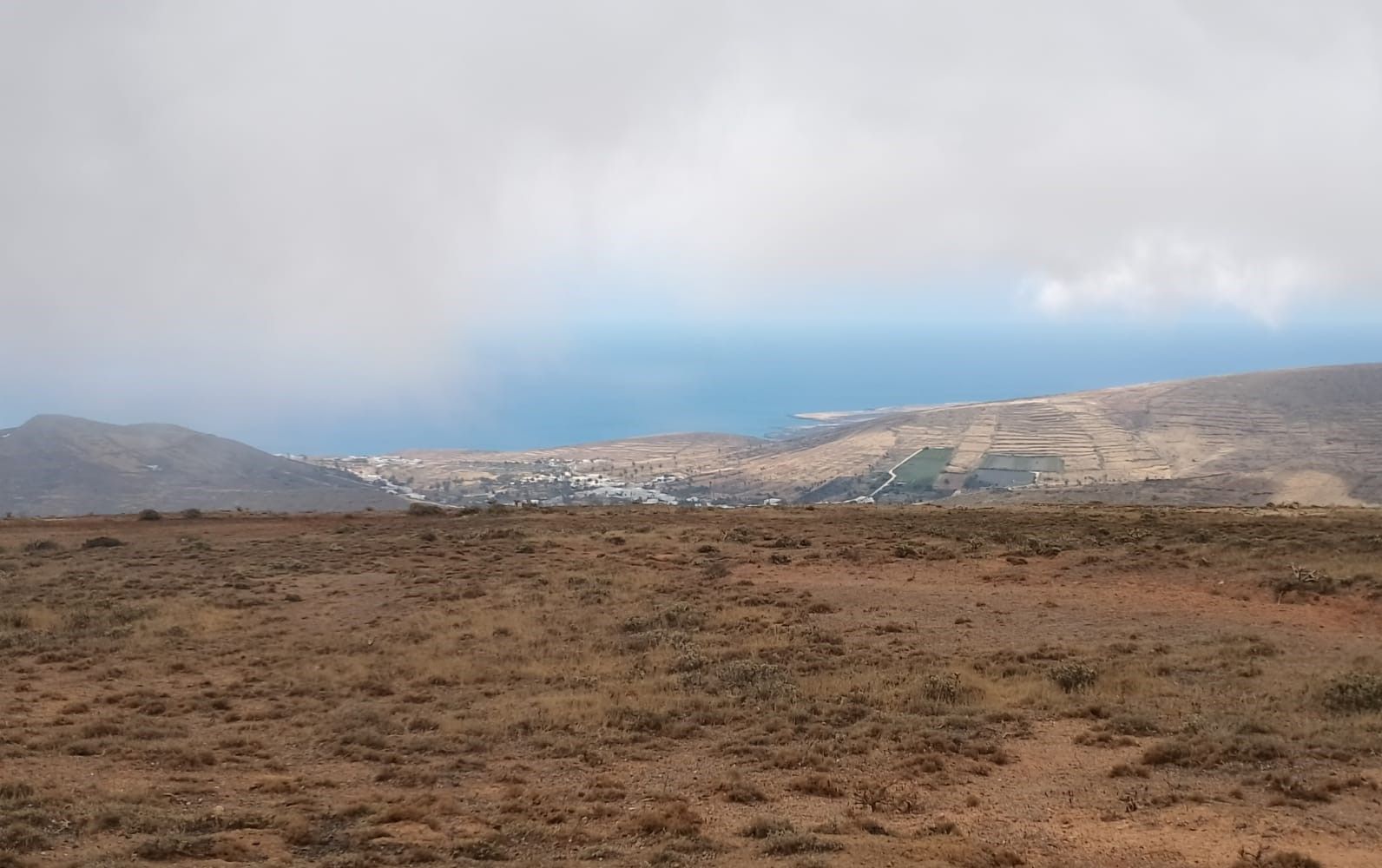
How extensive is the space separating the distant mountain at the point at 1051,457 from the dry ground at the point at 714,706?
116ft

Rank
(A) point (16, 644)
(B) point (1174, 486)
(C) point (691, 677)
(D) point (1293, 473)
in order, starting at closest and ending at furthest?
1. (C) point (691, 677)
2. (A) point (16, 644)
3. (B) point (1174, 486)
4. (D) point (1293, 473)

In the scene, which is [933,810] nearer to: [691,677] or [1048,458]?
[691,677]

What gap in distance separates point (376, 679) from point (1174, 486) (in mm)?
51019

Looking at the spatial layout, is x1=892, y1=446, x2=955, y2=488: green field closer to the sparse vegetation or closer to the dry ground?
the dry ground

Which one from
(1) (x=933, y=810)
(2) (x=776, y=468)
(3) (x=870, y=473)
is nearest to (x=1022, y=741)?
(1) (x=933, y=810)

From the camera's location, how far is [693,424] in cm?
16700

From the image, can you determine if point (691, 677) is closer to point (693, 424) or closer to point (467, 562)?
point (467, 562)

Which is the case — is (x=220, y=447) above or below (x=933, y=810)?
above

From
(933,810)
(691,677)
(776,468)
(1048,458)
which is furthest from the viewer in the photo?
(776,468)

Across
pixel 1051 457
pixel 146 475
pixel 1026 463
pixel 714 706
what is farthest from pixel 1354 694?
pixel 146 475

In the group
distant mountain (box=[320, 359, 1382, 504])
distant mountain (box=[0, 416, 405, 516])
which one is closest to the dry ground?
distant mountain (box=[320, 359, 1382, 504])

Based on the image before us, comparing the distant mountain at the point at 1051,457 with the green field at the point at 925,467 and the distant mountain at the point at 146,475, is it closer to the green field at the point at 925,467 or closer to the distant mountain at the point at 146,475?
the green field at the point at 925,467

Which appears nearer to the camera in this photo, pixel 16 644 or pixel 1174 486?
pixel 16 644

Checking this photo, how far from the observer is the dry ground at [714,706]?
720 centimetres
